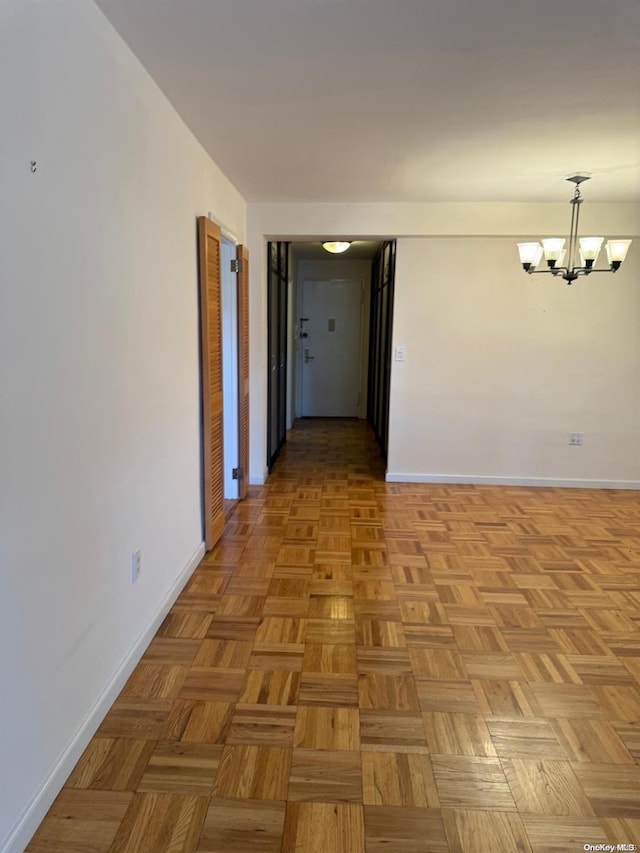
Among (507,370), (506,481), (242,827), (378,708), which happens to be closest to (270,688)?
(378,708)

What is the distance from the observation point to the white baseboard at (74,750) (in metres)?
1.27

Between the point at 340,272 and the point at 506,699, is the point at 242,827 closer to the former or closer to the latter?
the point at 506,699

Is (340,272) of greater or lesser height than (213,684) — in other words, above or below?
above

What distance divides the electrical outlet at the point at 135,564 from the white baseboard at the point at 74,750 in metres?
0.25

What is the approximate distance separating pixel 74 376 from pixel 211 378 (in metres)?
1.45

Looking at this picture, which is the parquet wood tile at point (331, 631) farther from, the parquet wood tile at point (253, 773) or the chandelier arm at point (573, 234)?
the chandelier arm at point (573, 234)

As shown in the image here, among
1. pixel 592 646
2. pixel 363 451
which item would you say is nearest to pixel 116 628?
pixel 592 646

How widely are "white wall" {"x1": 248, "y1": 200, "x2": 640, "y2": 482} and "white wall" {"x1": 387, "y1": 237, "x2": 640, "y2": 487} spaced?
0.01m

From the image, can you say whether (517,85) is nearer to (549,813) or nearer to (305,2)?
(305,2)

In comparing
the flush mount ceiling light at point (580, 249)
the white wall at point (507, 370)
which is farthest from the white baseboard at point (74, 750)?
the flush mount ceiling light at point (580, 249)

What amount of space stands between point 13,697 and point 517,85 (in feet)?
8.33

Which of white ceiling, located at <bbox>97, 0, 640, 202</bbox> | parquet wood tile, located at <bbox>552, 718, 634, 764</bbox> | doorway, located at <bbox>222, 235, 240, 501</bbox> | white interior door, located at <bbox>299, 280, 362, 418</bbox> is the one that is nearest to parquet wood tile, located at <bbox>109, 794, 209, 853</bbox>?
parquet wood tile, located at <bbox>552, 718, 634, 764</bbox>

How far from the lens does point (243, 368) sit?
3.87m

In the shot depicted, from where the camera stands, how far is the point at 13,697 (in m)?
1.22
